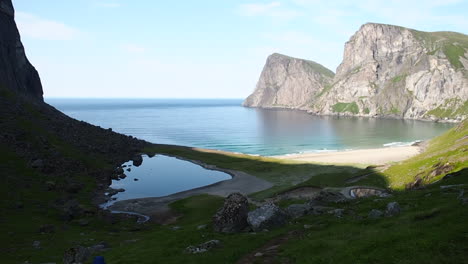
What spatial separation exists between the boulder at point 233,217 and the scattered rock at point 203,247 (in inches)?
171

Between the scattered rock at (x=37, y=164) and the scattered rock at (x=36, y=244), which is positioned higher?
the scattered rock at (x=37, y=164)

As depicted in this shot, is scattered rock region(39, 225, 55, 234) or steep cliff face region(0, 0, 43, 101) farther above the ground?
steep cliff face region(0, 0, 43, 101)

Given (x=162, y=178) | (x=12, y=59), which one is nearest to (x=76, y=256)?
(x=162, y=178)

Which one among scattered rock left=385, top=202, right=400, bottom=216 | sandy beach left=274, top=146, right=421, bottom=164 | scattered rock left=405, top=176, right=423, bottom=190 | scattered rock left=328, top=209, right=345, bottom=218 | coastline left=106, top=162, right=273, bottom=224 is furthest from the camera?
sandy beach left=274, top=146, right=421, bottom=164

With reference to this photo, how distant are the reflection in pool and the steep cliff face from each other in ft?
248

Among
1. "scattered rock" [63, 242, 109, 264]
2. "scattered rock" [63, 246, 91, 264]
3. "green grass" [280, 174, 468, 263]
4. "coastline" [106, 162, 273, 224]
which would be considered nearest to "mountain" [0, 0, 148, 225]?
"coastline" [106, 162, 273, 224]

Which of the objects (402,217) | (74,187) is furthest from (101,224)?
(402,217)

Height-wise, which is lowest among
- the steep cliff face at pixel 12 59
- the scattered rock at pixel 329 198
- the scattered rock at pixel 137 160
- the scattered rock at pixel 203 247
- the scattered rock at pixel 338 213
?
the scattered rock at pixel 137 160

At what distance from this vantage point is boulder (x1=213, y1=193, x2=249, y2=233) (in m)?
32.7

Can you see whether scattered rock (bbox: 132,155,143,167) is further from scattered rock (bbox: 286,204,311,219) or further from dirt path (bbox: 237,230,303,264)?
dirt path (bbox: 237,230,303,264)

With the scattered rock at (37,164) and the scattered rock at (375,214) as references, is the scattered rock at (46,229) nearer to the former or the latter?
the scattered rock at (37,164)

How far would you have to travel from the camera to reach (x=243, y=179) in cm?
10169

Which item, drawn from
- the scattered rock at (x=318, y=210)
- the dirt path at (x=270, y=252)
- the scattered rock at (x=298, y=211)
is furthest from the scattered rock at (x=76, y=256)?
the scattered rock at (x=318, y=210)

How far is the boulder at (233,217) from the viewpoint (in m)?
32.7
